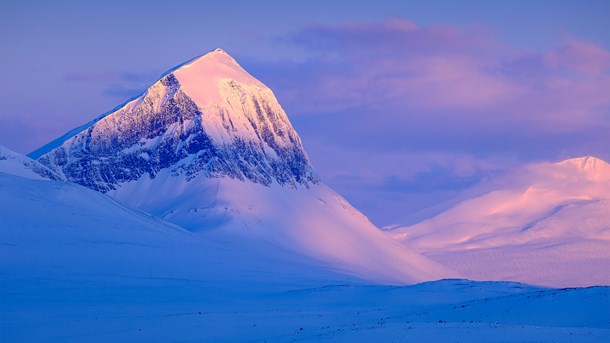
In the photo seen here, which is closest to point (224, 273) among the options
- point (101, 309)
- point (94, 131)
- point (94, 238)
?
point (94, 238)

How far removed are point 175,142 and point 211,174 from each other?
44.2 feet

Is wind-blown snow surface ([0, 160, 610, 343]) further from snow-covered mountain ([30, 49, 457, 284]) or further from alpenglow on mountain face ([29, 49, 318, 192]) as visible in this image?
alpenglow on mountain face ([29, 49, 318, 192])

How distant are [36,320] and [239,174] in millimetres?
Result: 127679

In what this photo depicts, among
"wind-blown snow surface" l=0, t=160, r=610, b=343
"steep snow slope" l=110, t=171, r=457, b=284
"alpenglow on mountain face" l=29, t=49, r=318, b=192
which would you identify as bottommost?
"wind-blown snow surface" l=0, t=160, r=610, b=343

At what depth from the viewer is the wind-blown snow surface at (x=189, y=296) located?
159ft

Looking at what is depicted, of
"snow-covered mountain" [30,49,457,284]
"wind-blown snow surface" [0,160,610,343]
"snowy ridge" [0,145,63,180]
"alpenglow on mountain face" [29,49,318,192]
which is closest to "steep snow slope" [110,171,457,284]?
"snow-covered mountain" [30,49,457,284]

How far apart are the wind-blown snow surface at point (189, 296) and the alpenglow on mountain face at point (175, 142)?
56.9m

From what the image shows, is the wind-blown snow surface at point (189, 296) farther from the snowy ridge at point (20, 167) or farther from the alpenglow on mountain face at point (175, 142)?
the alpenglow on mountain face at point (175, 142)

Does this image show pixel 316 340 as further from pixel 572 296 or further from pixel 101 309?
pixel 101 309

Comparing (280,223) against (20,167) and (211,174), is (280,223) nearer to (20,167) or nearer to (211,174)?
(211,174)

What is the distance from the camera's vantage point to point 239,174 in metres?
182

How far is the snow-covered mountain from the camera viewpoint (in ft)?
540

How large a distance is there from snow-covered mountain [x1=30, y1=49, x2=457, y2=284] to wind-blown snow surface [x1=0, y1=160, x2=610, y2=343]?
35259 millimetres

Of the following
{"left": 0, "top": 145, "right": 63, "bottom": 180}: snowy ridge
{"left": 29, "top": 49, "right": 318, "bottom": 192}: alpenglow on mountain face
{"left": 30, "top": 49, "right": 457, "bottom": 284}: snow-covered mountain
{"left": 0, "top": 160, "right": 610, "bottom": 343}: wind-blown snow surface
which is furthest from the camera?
{"left": 29, "top": 49, "right": 318, "bottom": 192}: alpenglow on mountain face
